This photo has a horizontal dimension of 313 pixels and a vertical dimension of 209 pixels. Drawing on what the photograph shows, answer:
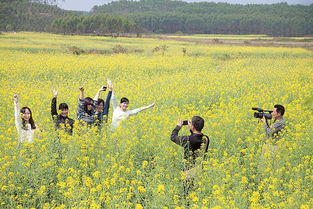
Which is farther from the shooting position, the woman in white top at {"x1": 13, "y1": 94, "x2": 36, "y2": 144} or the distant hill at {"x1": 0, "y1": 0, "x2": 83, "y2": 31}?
the distant hill at {"x1": 0, "y1": 0, "x2": 83, "y2": 31}

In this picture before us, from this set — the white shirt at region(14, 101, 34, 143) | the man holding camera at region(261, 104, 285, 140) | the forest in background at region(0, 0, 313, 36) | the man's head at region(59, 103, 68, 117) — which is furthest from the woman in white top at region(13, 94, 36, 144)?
the forest in background at region(0, 0, 313, 36)

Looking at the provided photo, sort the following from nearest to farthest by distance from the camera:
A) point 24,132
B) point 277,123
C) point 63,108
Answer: point 24,132 → point 277,123 → point 63,108

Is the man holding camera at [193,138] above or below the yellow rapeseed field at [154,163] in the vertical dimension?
above

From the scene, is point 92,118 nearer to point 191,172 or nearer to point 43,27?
point 191,172

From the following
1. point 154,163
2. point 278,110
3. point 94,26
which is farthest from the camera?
point 94,26

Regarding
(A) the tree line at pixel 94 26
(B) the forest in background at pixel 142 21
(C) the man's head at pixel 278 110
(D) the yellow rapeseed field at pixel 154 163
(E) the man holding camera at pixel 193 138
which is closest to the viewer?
(D) the yellow rapeseed field at pixel 154 163

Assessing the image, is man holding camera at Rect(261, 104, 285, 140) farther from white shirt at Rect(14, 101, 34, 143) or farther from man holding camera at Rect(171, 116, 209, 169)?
white shirt at Rect(14, 101, 34, 143)

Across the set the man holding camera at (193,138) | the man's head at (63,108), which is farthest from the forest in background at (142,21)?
the man holding camera at (193,138)

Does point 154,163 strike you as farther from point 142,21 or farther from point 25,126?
point 142,21

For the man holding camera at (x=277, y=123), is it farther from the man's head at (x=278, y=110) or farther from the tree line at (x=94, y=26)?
the tree line at (x=94, y=26)

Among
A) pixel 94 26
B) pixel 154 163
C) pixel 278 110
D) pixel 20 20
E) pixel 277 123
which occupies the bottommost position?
pixel 94 26

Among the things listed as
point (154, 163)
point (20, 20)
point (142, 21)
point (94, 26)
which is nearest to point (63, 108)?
point (154, 163)

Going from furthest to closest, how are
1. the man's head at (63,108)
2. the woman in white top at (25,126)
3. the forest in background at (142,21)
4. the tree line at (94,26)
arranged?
1. the forest in background at (142,21)
2. the tree line at (94,26)
3. the man's head at (63,108)
4. the woman in white top at (25,126)

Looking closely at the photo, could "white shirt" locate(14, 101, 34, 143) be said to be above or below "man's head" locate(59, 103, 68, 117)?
below
